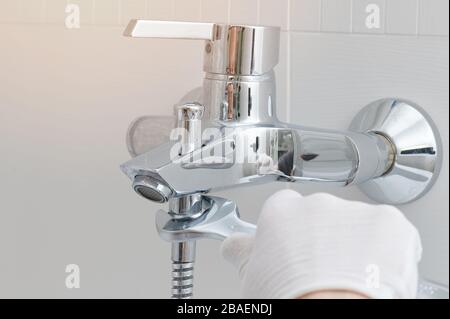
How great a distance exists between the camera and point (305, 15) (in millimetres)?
689

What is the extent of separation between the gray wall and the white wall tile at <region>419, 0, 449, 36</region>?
28 millimetres

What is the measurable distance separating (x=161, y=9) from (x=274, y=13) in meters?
0.10

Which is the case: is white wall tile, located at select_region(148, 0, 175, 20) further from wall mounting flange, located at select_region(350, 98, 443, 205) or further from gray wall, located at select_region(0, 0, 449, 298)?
wall mounting flange, located at select_region(350, 98, 443, 205)

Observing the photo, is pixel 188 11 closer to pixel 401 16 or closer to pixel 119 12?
pixel 119 12

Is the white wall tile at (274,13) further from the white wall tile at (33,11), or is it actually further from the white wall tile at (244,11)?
the white wall tile at (33,11)

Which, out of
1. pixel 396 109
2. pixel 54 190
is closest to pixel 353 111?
pixel 396 109

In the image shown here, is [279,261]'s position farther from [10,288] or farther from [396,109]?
[10,288]

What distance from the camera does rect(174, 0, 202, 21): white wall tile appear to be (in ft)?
2.29

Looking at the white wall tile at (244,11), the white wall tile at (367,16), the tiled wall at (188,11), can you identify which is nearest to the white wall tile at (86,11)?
the tiled wall at (188,11)

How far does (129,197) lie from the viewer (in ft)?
2.37

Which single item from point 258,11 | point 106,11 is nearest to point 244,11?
point 258,11

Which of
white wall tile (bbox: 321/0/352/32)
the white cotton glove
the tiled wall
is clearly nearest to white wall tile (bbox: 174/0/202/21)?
the tiled wall

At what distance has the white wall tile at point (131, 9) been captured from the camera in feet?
2.30

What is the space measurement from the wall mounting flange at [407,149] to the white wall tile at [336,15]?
0.24 ft
